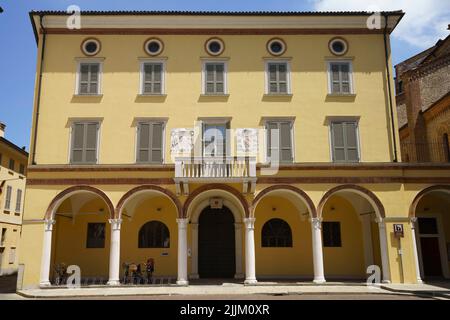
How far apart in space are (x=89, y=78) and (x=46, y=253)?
342 inches

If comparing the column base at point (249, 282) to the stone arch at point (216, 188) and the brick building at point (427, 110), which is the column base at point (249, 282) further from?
the brick building at point (427, 110)

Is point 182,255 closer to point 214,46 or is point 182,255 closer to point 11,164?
point 214,46

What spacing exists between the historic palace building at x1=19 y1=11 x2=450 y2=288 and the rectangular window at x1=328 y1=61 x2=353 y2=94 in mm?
79

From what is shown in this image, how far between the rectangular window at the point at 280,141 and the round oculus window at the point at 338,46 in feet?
→ 14.7

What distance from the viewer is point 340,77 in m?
21.0

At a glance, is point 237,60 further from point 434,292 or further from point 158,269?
point 434,292

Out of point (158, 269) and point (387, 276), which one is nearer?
point (387, 276)

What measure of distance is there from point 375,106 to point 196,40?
9689 mm

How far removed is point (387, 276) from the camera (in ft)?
61.5

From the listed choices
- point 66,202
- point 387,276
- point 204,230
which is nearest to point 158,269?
point 204,230

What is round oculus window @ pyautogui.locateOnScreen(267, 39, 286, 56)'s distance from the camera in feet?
69.1

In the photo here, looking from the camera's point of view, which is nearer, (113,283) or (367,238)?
(113,283)

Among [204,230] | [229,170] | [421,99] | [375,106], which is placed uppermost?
[421,99]

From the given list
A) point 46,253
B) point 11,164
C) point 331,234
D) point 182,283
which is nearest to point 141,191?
point 182,283
